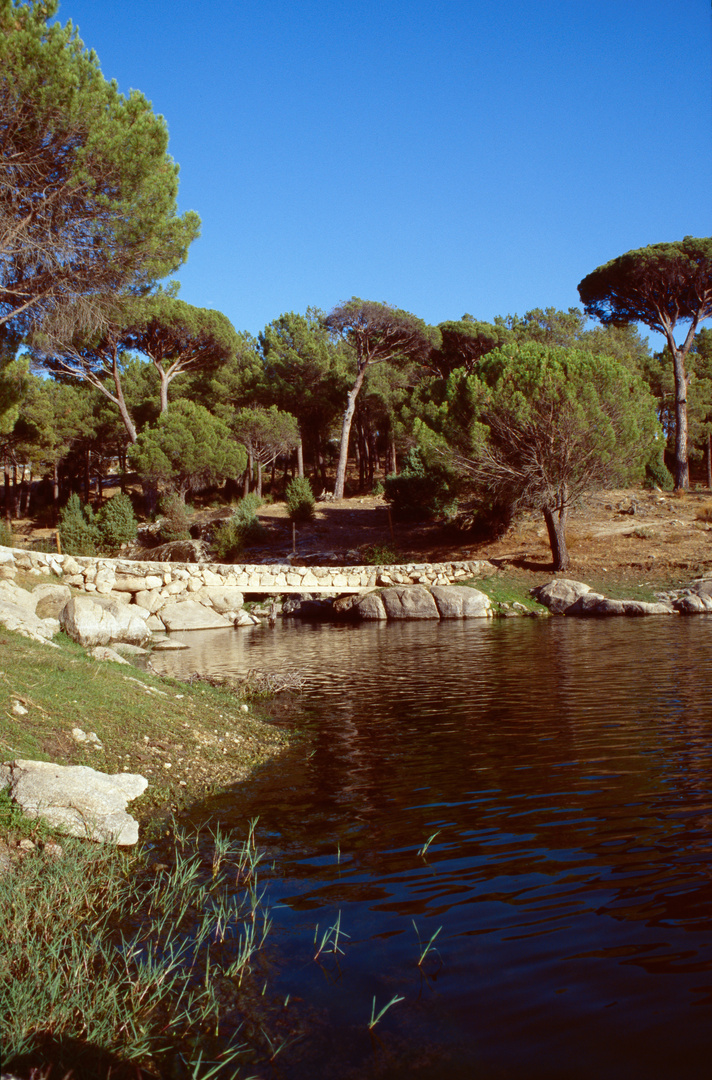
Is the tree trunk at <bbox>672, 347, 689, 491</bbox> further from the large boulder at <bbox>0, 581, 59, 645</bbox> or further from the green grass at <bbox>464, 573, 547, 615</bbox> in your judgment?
the large boulder at <bbox>0, 581, 59, 645</bbox>

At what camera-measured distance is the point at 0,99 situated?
15758mm

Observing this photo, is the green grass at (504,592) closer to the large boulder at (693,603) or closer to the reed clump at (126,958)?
the large boulder at (693,603)

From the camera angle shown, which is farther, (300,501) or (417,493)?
(300,501)

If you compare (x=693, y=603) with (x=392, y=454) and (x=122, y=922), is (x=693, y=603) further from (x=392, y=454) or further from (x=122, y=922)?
(x=392, y=454)

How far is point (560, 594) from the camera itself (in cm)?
2311

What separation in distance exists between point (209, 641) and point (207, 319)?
25936 millimetres

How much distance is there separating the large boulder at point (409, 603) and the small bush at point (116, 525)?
1549 centimetres

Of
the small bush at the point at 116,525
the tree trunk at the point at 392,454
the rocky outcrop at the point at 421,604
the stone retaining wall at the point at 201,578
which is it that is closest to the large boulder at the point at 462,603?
the rocky outcrop at the point at 421,604

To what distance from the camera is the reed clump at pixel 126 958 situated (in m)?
2.86

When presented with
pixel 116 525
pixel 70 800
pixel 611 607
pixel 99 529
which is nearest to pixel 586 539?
pixel 611 607

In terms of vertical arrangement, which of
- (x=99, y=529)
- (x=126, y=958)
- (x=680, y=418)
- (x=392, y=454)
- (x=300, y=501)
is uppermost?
(x=680, y=418)

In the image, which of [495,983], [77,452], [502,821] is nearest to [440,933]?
[495,983]

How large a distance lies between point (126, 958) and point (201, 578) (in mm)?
22053

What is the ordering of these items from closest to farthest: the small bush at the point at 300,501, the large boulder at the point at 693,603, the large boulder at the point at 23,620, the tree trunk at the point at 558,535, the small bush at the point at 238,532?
the large boulder at the point at 23,620, the large boulder at the point at 693,603, the tree trunk at the point at 558,535, the small bush at the point at 238,532, the small bush at the point at 300,501
